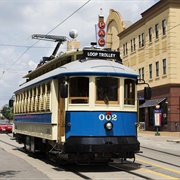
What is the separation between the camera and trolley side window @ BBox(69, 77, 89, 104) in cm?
1036

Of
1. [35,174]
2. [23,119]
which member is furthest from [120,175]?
[23,119]

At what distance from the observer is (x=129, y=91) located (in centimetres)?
1092

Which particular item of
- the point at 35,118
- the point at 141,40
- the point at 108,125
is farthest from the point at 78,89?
the point at 141,40

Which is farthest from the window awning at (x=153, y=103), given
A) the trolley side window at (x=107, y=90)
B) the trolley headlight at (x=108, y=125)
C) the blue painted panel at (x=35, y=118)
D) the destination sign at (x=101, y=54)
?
the trolley headlight at (x=108, y=125)

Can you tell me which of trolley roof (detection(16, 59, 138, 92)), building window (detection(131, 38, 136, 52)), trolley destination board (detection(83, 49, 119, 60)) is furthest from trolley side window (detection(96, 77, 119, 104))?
building window (detection(131, 38, 136, 52))

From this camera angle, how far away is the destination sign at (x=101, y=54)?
36.6 ft

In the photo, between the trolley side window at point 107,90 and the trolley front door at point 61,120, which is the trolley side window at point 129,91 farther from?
the trolley front door at point 61,120

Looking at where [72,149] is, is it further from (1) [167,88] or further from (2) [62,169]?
(1) [167,88]

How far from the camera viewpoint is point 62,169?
430 inches

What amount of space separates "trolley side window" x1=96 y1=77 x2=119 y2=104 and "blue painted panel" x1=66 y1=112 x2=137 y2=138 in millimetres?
409

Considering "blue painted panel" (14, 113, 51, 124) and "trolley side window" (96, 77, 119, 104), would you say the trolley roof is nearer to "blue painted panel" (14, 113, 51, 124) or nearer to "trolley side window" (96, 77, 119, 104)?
"trolley side window" (96, 77, 119, 104)

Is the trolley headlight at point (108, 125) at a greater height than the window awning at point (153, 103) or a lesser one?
lesser

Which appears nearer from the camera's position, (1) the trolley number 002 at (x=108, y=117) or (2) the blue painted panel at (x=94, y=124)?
(2) the blue painted panel at (x=94, y=124)

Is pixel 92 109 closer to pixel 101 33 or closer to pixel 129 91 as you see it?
pixel 129 91
